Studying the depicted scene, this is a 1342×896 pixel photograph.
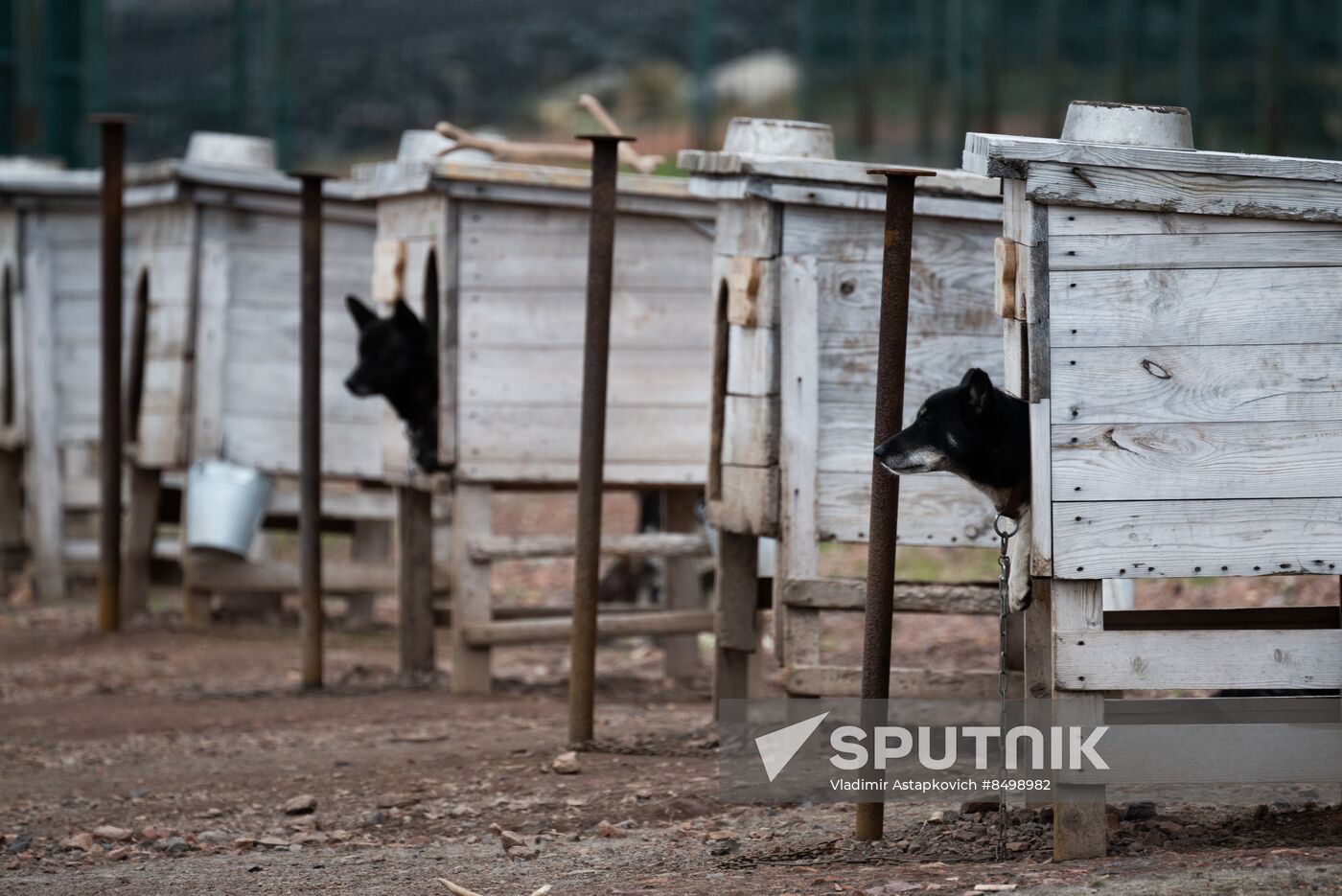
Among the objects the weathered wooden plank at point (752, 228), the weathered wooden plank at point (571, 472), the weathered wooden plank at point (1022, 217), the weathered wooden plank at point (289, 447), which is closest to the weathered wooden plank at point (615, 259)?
the weathered wooden plank at point (571, 472)

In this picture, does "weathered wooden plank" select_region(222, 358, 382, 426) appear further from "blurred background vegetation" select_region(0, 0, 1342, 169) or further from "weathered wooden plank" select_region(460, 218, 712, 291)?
"blurred background vegetation" select_region(0, 0, 1342, 169)

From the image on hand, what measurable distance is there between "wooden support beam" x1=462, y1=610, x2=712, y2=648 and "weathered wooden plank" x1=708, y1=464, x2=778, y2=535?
1.50 m

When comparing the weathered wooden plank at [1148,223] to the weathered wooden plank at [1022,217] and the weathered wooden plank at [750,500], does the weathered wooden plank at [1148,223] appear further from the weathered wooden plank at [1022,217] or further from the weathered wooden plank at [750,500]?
the weathered wooden plank at [750,500]

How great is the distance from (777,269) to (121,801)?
9.05ft

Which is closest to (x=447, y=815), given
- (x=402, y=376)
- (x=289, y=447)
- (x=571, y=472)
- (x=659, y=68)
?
(x=571, y=472)

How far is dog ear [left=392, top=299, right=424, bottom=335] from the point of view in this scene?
8234 millimetres

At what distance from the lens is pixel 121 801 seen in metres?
5.87

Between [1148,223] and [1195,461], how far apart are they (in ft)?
1.89

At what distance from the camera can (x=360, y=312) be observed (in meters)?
8.30

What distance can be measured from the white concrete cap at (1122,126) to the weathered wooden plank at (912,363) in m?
1.55

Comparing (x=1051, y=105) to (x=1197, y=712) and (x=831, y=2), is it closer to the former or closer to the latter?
(x=831, y=2)

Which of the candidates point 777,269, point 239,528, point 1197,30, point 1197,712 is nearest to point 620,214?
point 777,269

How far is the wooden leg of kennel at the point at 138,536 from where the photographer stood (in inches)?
400

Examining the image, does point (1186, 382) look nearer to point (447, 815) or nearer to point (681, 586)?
point (447, 815)
